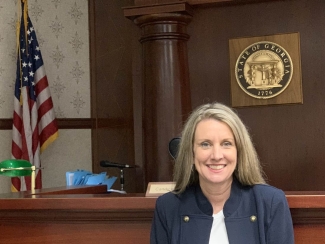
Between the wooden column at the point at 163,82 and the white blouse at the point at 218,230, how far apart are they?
2.13 m

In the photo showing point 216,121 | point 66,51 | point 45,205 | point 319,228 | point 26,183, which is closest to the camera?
point 216,121

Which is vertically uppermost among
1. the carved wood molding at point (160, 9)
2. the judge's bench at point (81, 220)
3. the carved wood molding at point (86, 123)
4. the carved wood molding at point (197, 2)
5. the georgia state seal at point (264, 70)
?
the carved wood molding at point (197, 2)

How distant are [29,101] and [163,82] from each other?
5.36 ft

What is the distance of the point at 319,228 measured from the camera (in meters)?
2.20

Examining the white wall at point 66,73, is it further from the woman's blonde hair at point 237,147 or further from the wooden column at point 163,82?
the woman's blonde hair at point 237,147

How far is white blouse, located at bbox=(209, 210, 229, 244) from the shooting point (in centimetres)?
198

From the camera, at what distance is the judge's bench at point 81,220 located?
2.31m

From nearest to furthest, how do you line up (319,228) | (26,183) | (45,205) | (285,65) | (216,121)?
(216,121), (319,228), (45,205), (285,65), (26,183)

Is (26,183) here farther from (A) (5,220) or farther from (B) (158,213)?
(B) (158,213)

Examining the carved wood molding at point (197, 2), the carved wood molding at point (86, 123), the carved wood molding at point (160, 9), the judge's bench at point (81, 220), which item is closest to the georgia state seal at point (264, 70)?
the carved wood molding at point (197, 2)

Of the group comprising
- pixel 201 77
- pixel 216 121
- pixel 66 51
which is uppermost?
pixel 66 51

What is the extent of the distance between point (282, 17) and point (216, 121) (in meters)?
2.45

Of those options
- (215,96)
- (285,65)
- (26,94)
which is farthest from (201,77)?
(26,94)

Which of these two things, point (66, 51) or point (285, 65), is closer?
point (285, 65)
